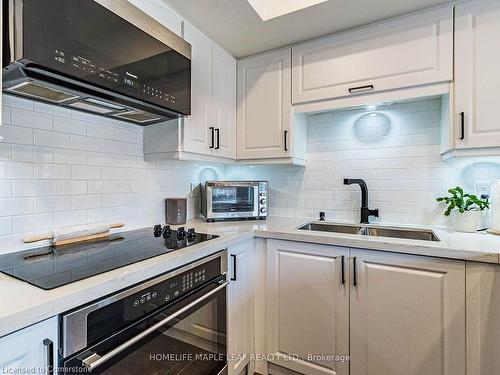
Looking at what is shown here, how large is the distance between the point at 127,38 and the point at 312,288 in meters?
1.46

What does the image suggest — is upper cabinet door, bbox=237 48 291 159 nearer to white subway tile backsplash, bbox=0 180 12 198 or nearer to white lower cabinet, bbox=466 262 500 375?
white lower cabinet, bbox=466 262 500 375

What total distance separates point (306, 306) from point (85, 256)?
3.62 ft

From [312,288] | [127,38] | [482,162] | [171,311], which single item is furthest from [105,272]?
[482,162]

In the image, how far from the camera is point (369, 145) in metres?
1.92

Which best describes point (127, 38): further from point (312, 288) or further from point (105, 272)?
point (312, 288)

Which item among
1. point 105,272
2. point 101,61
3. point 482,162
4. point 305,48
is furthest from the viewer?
point 305,48

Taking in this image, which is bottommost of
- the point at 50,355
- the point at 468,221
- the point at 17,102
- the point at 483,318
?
the point at 483,318

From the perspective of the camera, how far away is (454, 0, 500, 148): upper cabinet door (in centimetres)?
134

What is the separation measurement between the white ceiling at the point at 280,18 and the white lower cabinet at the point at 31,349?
1496 millimetres

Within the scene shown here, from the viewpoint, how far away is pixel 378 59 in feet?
5.23

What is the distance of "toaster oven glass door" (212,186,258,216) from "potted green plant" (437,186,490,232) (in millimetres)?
1191

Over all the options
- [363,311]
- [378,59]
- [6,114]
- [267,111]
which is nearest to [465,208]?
[363,311]

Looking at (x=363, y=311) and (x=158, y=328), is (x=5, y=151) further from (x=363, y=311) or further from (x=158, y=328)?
(x=363, y=311)

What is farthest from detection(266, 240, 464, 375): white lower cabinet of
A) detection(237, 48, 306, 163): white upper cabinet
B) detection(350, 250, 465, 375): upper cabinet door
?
detection(237, 48, 306, 163): white upper cabinet
